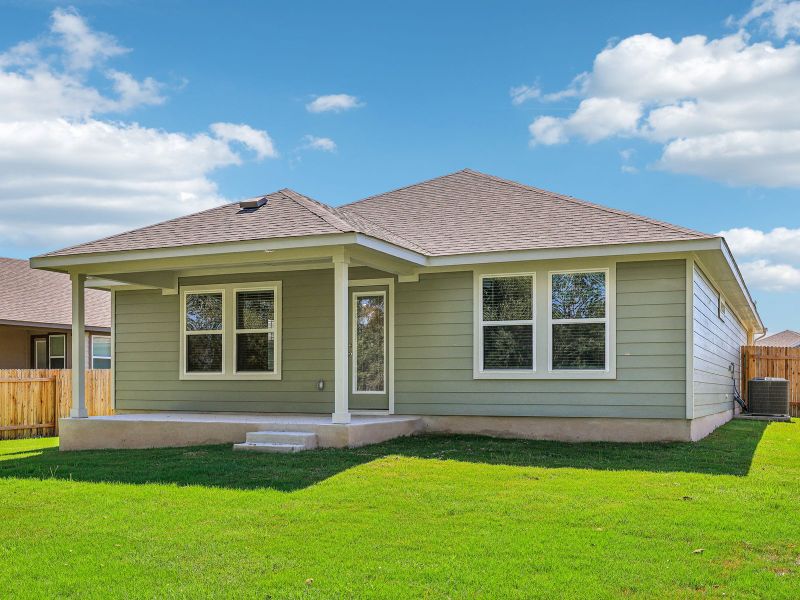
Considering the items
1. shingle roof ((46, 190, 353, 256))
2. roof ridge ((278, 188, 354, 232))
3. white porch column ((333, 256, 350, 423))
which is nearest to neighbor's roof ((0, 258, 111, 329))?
shingle roof ((46, 190, 353, 256))

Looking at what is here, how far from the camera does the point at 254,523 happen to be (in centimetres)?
673

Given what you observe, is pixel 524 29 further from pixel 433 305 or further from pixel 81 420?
pixel 81 420

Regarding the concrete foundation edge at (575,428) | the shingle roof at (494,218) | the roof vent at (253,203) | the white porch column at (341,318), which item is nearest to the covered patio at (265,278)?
the white porch column at (341,318)

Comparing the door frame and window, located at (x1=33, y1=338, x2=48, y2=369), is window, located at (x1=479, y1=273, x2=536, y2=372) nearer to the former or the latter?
the door frame

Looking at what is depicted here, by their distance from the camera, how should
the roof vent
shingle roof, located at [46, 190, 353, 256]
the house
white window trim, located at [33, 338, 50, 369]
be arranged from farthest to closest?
white window trim, located at [33, 338, 50, 369]
the roof vent
the house
shingle roof, located at [46, 190, 353, 256]

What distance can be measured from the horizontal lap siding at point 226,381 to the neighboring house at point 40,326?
22.7 ft

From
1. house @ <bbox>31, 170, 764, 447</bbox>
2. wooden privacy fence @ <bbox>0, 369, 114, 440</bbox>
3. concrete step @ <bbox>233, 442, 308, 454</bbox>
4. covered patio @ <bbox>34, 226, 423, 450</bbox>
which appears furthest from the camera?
wooden privacy fence @ <bbox>0, 369, 114, 440</bbox>

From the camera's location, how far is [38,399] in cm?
1681

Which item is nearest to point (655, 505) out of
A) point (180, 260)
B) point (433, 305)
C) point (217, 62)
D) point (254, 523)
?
point (254, 523)

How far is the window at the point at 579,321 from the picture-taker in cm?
1174

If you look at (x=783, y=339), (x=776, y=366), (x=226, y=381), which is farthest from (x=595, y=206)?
(x=783, y=339)

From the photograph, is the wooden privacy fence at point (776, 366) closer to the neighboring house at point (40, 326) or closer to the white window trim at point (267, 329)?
the white window trim at point (267, 329)

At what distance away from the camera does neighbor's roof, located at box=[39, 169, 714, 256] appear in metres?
11.4

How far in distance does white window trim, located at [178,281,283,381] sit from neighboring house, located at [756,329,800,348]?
40.4 m
